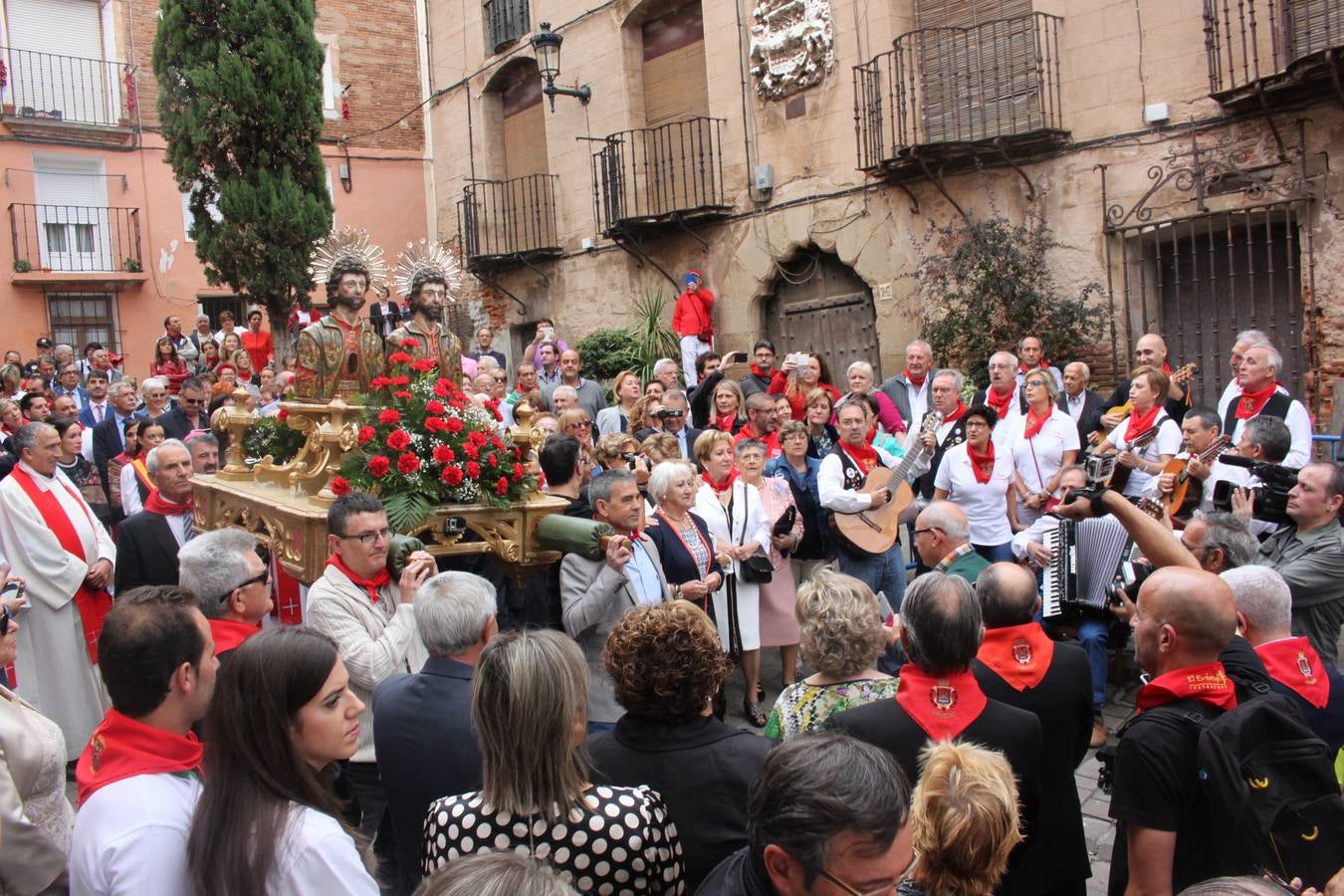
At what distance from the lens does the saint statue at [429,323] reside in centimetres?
557

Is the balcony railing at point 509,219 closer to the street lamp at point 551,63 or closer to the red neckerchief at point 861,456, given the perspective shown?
the street lamp at point 551,63

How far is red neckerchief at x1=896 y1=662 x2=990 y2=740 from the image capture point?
9.85 ft

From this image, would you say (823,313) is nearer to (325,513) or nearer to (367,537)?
(325,513)

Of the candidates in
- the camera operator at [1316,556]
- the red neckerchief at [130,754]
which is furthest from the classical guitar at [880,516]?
the red neckerchief at [130,754]

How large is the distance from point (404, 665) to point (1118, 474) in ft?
15.2

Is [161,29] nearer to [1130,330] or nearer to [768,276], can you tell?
[768,276]

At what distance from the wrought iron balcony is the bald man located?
778cm

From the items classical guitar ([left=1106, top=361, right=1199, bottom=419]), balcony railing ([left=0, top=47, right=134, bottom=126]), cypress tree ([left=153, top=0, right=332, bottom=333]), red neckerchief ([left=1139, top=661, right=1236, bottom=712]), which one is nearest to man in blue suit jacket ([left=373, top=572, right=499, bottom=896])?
red neckerchief ([left=1139, top=661, right=1236, bottom=712])

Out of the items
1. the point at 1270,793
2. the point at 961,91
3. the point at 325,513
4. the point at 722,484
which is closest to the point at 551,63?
the point at 961,91

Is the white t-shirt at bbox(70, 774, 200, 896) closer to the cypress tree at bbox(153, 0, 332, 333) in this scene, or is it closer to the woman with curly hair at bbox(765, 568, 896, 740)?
the woman with curly hair at bbox(765, 568, 896, 740)

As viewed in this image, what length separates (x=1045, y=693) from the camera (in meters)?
3.36

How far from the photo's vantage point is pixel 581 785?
249 cm

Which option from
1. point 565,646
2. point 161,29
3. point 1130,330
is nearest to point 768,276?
point 1130,330

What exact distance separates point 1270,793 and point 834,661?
3.90 ft
